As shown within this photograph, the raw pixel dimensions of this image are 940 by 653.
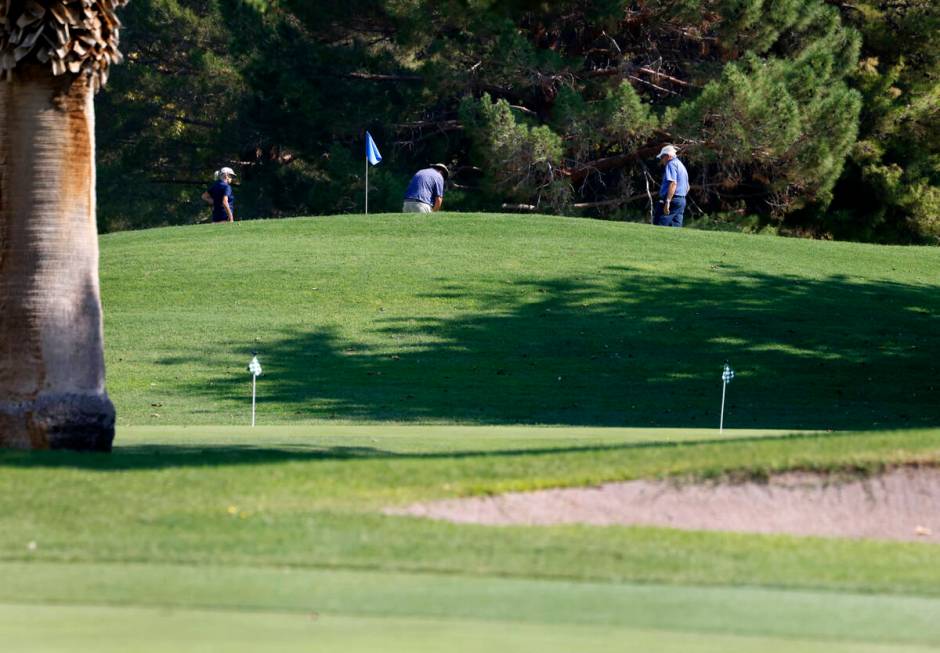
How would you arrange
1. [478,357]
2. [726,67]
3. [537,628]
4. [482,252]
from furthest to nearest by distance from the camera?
[726,67] < [482,252] < [478,357] < [537,628]

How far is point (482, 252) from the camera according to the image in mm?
26188

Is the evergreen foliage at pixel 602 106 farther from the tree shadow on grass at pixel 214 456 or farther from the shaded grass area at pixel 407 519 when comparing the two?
the shaded grass area at pixel 407 519

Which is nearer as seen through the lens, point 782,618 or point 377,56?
point 782,618

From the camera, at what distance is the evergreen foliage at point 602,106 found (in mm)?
37438

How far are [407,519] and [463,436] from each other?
5.26 m

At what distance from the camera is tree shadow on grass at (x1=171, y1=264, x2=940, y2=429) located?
18016 mm

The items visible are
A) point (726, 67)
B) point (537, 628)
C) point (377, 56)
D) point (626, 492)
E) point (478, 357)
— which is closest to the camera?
point (537, 628)

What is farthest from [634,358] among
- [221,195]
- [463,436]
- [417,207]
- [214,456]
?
[221,195]

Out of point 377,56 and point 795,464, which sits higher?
point 377,56

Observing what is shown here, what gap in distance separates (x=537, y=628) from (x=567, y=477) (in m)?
2.93

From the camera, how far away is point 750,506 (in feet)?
28.5

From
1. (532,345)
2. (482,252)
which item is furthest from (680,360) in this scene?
(482,252)

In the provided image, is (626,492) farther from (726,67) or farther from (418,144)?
(418,144)

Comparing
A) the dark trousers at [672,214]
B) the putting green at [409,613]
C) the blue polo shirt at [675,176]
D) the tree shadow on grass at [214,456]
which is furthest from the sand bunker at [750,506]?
the dark trousers at [672,214]
